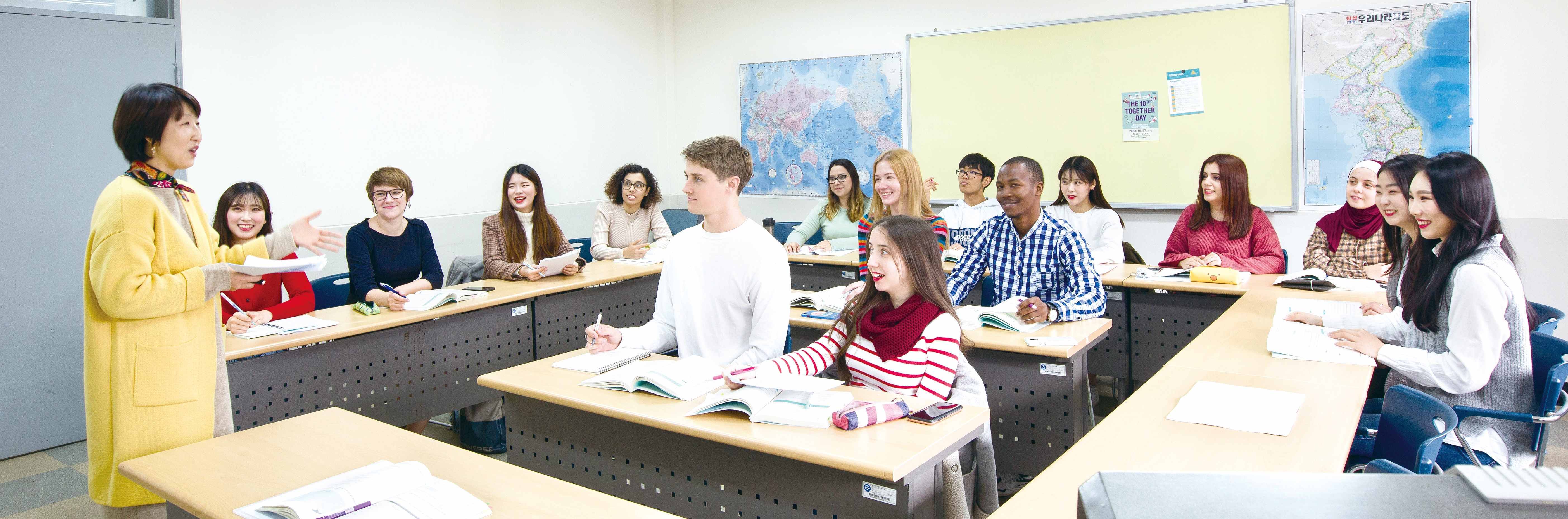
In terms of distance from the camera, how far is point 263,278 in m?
3.12

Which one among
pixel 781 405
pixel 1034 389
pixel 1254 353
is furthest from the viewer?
pixel 1034 389

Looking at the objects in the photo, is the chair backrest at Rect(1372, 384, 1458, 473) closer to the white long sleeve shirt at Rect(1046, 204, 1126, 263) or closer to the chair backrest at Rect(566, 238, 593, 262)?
the white long sleeve shirt at Rect(1046, 204, 1126, 263)

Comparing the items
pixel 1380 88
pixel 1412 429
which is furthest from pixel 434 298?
pixel 1380 88

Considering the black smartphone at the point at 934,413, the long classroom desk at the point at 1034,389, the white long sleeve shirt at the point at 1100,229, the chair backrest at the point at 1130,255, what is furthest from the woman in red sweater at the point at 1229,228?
the black smartphone at the point at 934,413

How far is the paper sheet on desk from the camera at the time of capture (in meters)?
1.87

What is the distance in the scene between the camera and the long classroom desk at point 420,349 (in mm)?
2748

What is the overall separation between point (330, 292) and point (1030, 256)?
2914 millimetres

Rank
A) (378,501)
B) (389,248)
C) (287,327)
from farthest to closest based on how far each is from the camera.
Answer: (389,248) → (287,327) → (378,501)

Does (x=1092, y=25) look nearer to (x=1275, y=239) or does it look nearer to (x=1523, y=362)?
(x=1275, y=239)

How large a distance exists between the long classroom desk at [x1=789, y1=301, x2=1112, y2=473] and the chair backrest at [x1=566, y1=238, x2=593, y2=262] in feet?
9.12

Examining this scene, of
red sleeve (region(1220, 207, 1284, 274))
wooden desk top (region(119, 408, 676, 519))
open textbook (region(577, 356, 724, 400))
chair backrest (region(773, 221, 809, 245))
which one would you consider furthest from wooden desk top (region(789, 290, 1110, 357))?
chair backrest (region(773, 221, 809, 245))

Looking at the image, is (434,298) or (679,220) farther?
(679,220)

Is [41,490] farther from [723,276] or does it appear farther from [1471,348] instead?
[1471,348]

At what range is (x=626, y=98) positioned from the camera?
6.61 meters
